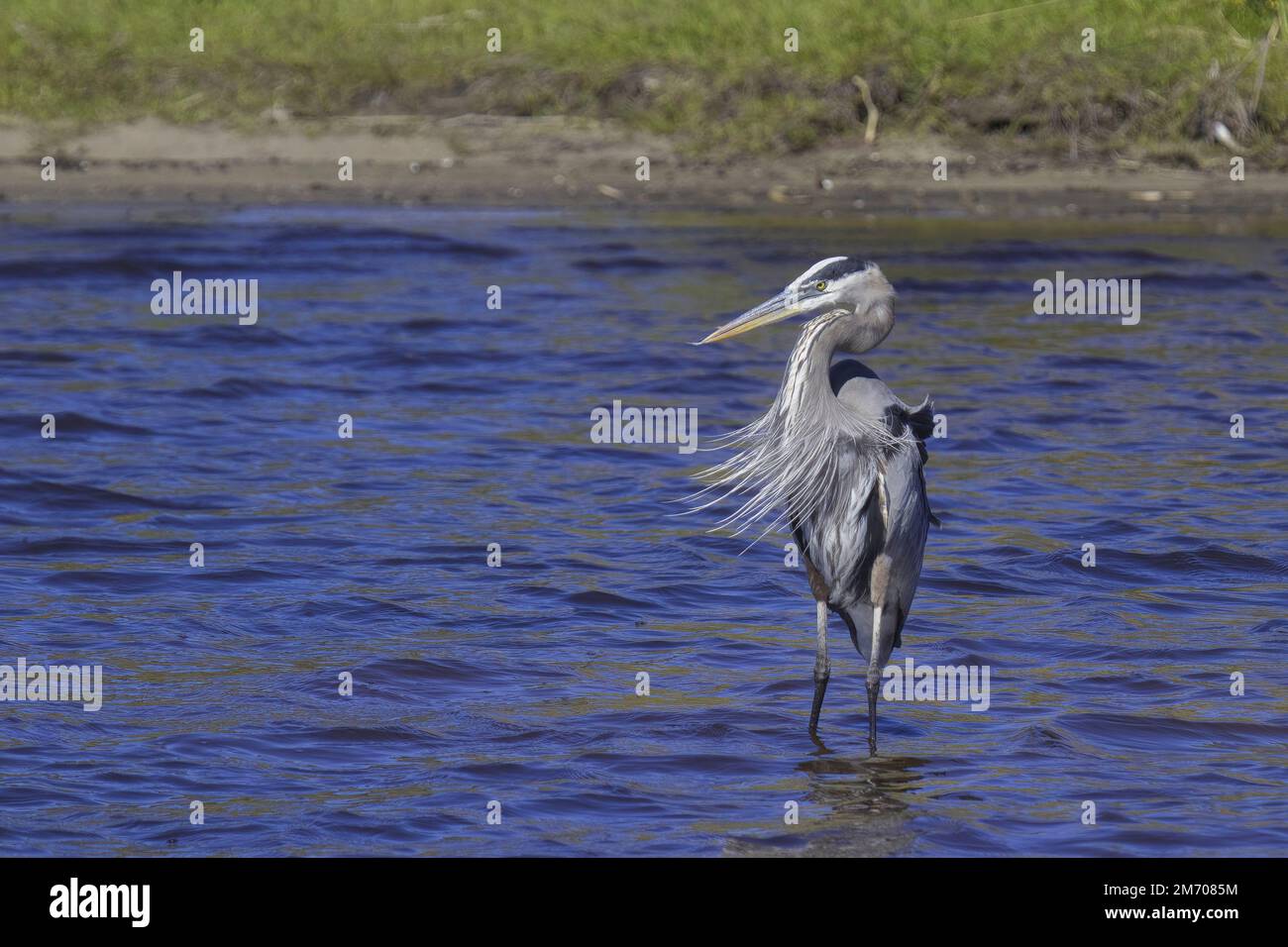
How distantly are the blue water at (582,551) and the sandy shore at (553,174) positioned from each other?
15.0 inches

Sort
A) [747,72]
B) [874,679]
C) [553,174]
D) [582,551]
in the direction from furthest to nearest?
[747,72] → [553,174] → [582,551] → [874,679]

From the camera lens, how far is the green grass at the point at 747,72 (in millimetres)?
16016

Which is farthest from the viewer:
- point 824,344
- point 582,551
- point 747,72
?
point 747,72

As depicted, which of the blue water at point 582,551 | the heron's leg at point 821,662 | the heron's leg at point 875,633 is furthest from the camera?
the heron's leg at point 821,662

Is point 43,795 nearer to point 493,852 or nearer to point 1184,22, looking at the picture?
point 493,852

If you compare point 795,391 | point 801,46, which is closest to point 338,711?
point 795,391

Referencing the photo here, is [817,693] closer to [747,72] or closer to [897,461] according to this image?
[897,461]

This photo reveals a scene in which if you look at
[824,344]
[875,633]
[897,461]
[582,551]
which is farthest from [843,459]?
[582,551]

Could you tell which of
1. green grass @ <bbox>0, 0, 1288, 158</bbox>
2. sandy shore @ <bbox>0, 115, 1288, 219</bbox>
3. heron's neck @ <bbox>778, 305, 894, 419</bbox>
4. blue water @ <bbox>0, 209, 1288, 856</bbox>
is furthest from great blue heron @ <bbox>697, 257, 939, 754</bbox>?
green grass @ <bbox>0, 0, 1288, 158</bbox>

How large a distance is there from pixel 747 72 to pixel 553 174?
1853 millimetres

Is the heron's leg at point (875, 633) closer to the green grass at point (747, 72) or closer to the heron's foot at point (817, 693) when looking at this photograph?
the heron's foot at point (817, 693)

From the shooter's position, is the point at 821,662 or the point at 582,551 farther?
the point at 582,551

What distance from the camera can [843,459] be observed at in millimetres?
6191

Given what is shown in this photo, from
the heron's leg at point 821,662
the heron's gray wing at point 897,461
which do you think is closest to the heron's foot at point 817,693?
the heron's leg at point 821,662
